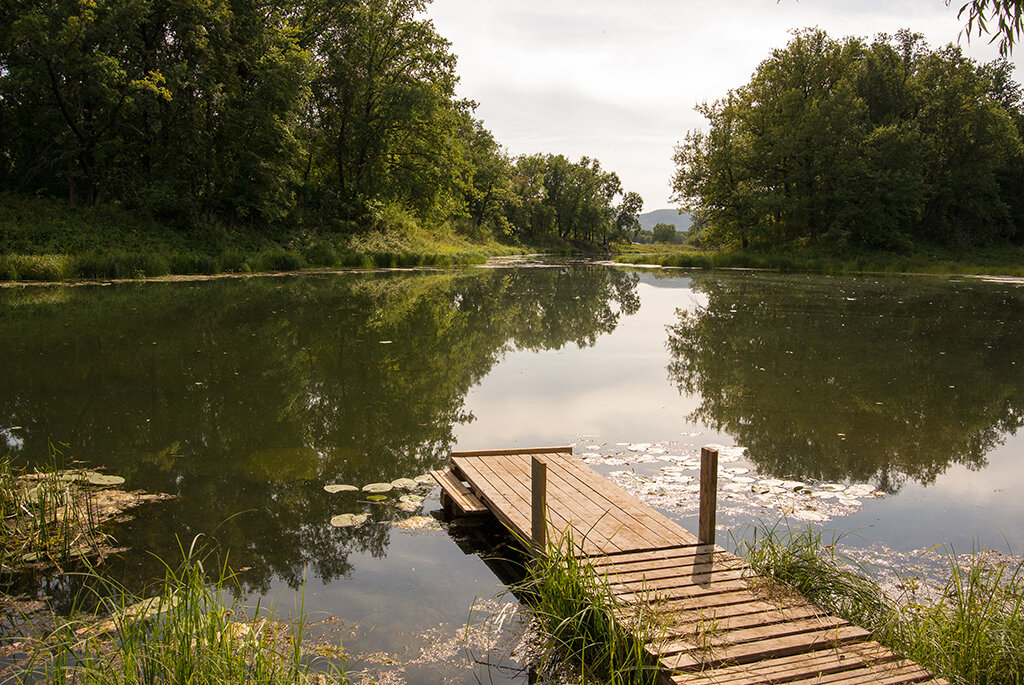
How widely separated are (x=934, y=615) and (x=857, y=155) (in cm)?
4491

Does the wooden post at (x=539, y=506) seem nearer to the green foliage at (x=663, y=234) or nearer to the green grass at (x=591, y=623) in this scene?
the green grass at (x=591, y=623)

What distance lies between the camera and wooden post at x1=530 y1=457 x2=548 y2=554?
13.2 feet

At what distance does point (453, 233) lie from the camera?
53.5 meters

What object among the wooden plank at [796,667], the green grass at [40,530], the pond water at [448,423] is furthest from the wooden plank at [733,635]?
the green grass at [40,530]

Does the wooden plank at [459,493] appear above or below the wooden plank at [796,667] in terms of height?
below

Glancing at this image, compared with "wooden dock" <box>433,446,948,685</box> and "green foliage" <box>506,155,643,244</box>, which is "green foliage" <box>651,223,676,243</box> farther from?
"wooden dock" <box>433,446,948,685</box>

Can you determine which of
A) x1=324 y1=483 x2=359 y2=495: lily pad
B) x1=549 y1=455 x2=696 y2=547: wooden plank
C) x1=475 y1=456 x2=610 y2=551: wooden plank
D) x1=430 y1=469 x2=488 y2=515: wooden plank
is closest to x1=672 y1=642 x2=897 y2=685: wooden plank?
x1=549 y1=455 x2=696 y2=547: wooden plank

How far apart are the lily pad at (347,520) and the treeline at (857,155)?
40.9 m

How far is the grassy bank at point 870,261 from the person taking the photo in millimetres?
39969

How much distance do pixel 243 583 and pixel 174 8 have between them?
29.9m

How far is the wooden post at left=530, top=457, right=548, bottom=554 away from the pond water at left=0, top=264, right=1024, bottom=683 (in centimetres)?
48

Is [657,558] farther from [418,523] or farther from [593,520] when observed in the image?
[418,523]

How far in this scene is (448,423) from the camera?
26.5 feet

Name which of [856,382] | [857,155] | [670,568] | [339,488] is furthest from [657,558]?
[857,155]
